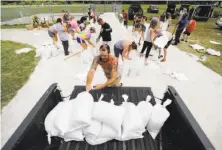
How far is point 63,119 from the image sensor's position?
4.50ft

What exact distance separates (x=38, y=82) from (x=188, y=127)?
12.5 feet

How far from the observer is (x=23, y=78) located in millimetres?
Result: 3945

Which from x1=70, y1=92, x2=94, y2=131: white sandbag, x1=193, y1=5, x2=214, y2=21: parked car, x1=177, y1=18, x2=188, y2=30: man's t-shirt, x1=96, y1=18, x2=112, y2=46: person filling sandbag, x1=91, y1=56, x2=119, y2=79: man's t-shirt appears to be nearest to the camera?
x1=70, y1=92, x2=94, y2=131: white sandbag

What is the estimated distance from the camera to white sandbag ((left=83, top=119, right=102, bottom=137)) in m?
1.34

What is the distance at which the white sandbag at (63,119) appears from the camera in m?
1.31

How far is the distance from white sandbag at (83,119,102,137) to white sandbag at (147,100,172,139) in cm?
58

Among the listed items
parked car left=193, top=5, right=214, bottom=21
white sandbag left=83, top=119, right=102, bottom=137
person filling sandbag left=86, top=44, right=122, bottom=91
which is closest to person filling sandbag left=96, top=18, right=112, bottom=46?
person filling sandbag left=86, top=44, right=122, bottom=91

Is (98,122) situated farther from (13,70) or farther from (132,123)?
(13,70)

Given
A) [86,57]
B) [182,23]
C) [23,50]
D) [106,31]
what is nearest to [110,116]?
[86,57]

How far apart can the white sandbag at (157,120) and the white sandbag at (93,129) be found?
0.58 m

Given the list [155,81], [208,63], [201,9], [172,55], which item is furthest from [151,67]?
[201,9]

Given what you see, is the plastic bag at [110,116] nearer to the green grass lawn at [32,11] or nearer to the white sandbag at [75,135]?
the white sandbag at [75,135]

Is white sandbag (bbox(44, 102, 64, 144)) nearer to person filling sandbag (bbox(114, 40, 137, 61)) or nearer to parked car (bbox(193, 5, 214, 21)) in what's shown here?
person filling sandbag (bbox(114, 40, 137, 61))

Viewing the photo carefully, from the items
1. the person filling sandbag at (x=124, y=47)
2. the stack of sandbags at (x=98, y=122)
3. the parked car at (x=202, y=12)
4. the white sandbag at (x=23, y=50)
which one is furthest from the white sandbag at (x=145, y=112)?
the parked car at (x=202, y=12)
